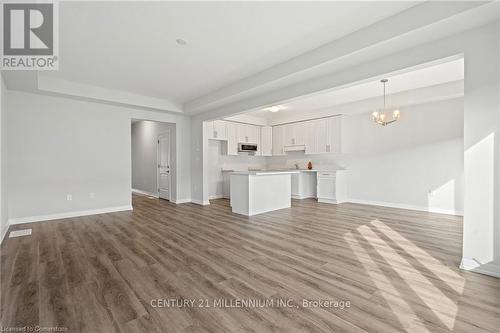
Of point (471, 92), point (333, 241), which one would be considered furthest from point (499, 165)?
point (333, 241)

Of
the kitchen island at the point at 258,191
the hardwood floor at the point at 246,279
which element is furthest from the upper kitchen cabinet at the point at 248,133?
the hardwood floor at the point at 246,279

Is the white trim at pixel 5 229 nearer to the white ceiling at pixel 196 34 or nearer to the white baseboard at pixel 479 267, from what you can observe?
the white ceiling at pixel 196 34

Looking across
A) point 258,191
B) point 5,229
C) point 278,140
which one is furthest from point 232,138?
point 5,229

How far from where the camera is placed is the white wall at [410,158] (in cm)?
508

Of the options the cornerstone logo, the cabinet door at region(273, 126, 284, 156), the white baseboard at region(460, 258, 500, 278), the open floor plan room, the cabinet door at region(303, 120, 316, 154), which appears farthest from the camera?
the cabinet door at region(273, 126, 284, 156)

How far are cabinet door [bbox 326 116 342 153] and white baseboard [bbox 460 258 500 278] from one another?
452 centimetres

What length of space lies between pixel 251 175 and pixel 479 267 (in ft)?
12.2

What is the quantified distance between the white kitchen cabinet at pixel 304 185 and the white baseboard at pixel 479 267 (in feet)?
16.8

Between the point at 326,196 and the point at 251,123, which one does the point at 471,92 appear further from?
the point at 251,123

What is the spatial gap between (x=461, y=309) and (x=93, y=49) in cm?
513

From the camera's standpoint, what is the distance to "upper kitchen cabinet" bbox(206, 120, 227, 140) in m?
7.10

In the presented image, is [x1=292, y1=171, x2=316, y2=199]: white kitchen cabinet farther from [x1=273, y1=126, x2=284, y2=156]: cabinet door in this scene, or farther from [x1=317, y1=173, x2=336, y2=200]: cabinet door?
[x1=273, y1=126, x2=284, y2=156]: cabinet door

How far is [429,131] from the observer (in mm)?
5395

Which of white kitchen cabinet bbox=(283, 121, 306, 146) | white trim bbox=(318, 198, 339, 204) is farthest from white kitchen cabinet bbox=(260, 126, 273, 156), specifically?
white trim bbox=(318, 198, 339, 204)
